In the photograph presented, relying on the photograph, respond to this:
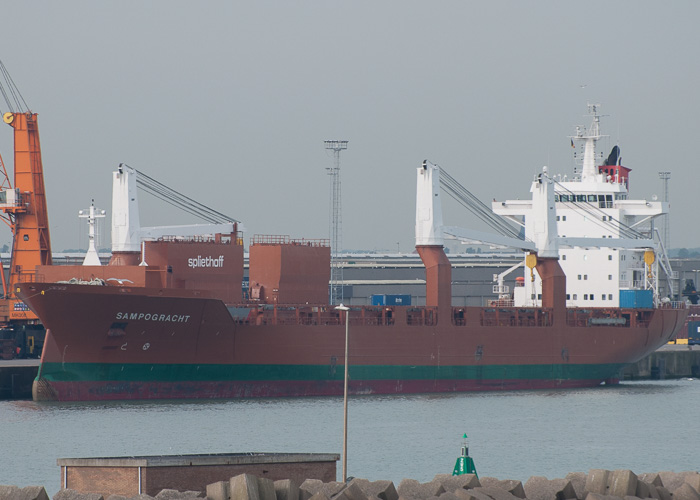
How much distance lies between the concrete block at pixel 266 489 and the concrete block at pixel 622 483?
491 centimetres

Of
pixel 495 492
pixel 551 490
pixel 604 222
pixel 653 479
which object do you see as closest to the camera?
pixel 495 492

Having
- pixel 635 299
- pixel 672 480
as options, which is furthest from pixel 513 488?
pixel 635 299

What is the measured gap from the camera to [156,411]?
3138cm

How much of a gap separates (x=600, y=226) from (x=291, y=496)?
109 feet

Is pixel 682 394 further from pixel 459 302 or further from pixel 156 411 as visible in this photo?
pixel 459 302

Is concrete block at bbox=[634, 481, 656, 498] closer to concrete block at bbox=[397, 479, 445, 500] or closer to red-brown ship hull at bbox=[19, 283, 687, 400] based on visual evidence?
concrete block at bbox=[397, 479, 445, 500]

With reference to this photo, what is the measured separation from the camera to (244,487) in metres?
13.8

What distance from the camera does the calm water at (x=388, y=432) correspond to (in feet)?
78.6

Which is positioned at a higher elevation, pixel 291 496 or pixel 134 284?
pixel 134 284

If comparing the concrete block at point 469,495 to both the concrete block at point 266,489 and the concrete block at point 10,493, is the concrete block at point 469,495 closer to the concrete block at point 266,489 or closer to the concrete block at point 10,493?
the concrete block at point 266,489

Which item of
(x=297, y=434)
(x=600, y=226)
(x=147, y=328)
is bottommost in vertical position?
(x=297, y=434)

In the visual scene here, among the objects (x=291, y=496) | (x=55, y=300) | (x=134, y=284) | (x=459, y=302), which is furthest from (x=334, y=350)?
(x=459, y=302)

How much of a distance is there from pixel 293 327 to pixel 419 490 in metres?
21.5

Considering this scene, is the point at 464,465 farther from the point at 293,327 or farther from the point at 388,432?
the point at 293,327
